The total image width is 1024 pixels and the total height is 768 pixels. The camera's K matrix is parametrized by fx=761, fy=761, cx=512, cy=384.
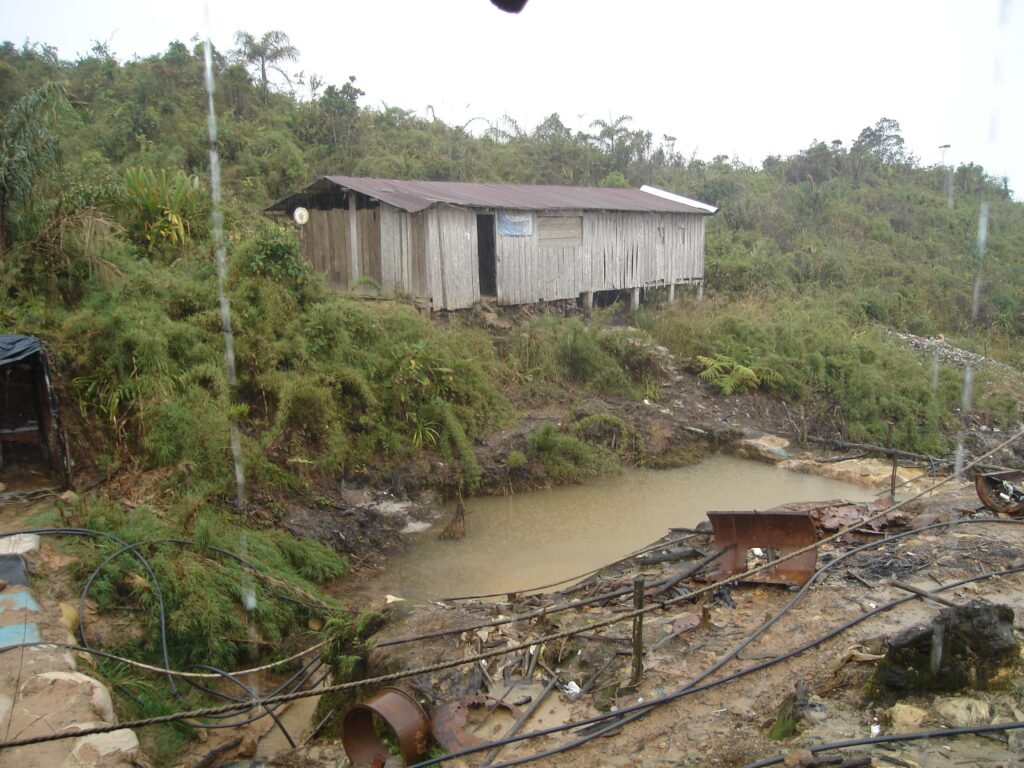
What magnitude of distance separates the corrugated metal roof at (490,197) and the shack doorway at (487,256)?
2.01 ft

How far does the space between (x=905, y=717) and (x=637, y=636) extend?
5.03 ft

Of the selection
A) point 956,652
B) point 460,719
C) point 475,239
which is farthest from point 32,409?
point 956,652

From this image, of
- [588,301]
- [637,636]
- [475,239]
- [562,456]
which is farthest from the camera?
[588,301]

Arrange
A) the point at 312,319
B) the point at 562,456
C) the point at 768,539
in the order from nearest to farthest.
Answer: the point at 768,539, the point at 312,319, the point at 562,456

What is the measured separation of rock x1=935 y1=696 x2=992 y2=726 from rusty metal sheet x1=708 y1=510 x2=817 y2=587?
1994 mm

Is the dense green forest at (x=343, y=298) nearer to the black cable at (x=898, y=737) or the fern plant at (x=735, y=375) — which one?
the fern plant at (x=735, y=375)

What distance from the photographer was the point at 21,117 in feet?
29.8

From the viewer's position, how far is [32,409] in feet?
26.6

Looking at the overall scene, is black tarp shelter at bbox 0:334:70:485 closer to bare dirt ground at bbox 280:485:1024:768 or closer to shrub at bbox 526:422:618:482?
bare dirt ground at bbox 280:485:1024:768

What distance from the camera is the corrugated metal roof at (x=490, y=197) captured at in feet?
44.8

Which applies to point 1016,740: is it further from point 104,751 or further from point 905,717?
point 104,751

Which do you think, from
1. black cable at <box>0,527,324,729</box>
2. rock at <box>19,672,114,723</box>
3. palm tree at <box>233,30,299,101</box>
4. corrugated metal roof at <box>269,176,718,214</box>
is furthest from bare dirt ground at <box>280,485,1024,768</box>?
palm tree at <box>233,30,299,101</box>

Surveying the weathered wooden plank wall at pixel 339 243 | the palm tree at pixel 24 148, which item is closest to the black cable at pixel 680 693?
the palm tree at pixel 24 148

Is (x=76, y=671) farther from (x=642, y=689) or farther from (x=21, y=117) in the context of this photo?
(x=21, y=117)
